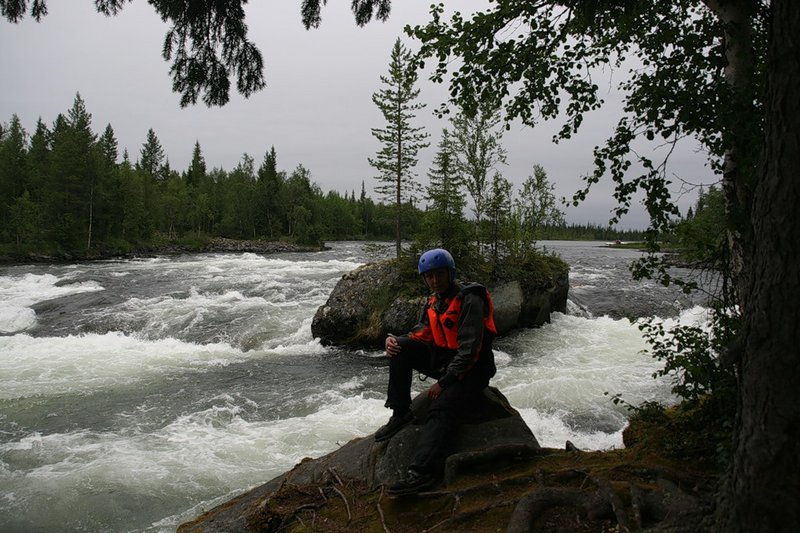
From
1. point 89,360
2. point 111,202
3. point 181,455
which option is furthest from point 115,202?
point 181,455

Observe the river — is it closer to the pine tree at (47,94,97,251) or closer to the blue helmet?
the blue helmet

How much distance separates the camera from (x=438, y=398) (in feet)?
15.9

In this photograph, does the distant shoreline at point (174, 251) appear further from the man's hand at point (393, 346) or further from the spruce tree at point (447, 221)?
the man's hand at point (393, 346)

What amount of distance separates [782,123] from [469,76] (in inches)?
119

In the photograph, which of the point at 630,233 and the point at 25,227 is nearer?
the point at 25,227

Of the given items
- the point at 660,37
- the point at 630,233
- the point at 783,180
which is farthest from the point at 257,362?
the point at 630,233

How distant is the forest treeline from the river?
695 cm

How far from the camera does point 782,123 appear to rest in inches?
81.3

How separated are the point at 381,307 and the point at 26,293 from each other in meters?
20.0

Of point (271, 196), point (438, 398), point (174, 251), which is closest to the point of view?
point (438, 398)

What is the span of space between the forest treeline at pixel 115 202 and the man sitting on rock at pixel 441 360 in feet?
43.4

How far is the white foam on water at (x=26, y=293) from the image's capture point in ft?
60.8

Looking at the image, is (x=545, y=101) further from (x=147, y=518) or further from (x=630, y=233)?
(x=630, y=233)

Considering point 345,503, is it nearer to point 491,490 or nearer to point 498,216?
point 491,490
